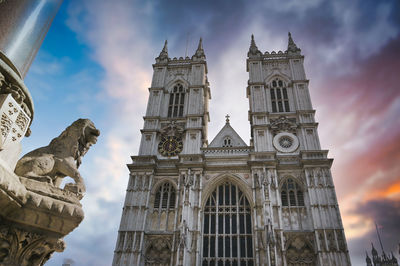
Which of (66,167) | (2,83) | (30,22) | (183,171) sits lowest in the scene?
(66,167)

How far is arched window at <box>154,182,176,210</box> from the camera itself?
70.2 ft

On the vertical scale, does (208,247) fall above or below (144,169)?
below

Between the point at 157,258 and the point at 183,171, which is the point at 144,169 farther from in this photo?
the point at 157,258

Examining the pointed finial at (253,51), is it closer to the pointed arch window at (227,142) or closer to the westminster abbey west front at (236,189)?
the westminster abbey west front at (236,189)

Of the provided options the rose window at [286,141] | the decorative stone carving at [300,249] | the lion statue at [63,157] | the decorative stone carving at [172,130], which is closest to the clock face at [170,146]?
the decorative stone carving at [172,130]

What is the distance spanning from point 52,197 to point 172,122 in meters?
22.5

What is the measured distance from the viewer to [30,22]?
3496 millimetres

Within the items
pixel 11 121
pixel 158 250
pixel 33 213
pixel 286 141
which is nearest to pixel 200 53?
pixel 286 141

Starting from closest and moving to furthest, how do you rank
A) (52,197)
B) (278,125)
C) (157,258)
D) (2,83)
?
(2,83) → (52,197) → (157,258) → (278,125)

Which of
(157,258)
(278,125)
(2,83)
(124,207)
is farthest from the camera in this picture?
(278,125)

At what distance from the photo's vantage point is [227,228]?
2022cm

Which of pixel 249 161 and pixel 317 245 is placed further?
pixel 249 161

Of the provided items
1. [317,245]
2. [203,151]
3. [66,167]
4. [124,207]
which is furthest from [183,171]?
[66,167]

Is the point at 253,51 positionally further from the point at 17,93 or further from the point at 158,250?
the point at 17,93
